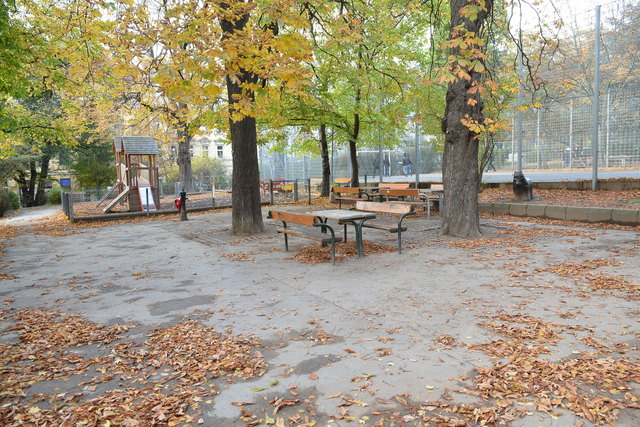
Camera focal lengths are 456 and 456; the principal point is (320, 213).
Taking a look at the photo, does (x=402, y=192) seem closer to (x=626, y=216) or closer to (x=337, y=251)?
(x=626, y=216)

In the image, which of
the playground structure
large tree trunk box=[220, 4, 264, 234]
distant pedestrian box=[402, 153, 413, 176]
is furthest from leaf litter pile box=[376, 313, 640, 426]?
the playground structure

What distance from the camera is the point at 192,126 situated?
1444 centimetres

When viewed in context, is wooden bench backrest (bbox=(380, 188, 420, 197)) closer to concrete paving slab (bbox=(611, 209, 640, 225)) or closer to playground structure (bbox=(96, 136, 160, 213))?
concrete paving slab (bbox=(611, 209, 640, 225))

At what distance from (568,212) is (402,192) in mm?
4241

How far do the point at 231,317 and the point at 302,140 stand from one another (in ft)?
56.7

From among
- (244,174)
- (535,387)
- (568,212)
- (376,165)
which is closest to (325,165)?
(376,165)

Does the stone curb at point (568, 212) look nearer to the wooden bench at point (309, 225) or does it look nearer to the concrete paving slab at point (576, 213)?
the concrete paving slab at point (576, 213)

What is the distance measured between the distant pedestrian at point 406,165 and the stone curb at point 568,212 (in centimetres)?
642

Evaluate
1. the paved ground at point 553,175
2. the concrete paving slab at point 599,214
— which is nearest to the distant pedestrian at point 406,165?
the paved ground at point 553,175

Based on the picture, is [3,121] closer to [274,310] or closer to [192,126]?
[192,126]

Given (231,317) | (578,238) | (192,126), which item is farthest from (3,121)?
(578,238)

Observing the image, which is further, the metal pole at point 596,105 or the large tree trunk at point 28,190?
the large tree trunk at point 28,190

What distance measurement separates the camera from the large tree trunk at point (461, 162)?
29.5ft

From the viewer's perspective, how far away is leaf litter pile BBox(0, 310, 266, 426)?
2.97 metres
